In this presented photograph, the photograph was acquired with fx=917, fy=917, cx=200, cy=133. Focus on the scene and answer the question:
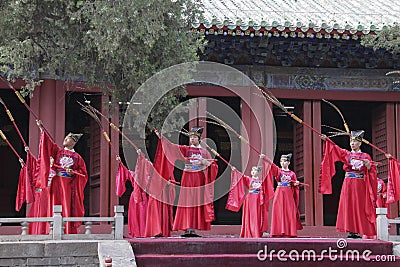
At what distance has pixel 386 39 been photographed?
40.9 ft

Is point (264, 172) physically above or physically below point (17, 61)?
below

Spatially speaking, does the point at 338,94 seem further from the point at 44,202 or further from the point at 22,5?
the point at 22,5

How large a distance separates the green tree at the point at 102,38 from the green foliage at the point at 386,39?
3.01 metres

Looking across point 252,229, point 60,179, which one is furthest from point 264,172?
point 60,179

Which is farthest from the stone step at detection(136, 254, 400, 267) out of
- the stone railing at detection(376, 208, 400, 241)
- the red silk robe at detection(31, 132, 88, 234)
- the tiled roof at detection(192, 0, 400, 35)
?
the tiled roof at detection(192, 0, 400, 35)

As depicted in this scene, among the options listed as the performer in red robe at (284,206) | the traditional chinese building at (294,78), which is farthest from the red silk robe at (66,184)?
the performer in red robe at (284,206)

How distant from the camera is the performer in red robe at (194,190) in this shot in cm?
1152

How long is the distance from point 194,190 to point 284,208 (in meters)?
1.27

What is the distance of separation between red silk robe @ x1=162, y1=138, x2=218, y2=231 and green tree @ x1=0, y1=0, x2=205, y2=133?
1.03 metres

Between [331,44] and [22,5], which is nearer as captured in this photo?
[22,5]

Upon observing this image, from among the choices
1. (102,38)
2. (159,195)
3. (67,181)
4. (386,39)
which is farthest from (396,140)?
(102,38)

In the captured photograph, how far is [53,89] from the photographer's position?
1305 centimetres

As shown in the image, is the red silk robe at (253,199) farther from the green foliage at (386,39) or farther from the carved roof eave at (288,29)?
the green foliage at (386,39)

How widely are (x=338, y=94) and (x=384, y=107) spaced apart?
0.77 m
